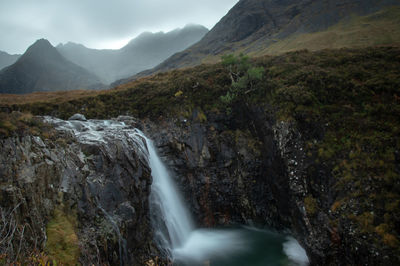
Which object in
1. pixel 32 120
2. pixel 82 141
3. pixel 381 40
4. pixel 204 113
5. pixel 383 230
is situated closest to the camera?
pixel 383 230

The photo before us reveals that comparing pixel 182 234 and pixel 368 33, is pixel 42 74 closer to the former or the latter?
pixel 182 234

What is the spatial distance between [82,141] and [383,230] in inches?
658

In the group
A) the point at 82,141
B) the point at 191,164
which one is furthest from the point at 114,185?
the point at 191,164

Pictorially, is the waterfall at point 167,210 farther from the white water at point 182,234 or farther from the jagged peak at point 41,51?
the jagged peak at point 41,51

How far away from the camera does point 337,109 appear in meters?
15.9

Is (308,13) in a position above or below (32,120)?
above

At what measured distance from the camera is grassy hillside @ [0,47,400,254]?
36.9ft

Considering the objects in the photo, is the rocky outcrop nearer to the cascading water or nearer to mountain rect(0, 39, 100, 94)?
the cascading water

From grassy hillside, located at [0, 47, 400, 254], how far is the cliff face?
1.99 metres

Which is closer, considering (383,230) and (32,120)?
(383,230)

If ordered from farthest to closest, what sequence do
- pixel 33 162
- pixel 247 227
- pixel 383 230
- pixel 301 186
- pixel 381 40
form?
pixel 381 40, pixel 247 227, pixel 301 186, pixel 383 230, pixel 33 162

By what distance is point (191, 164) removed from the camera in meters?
20.2

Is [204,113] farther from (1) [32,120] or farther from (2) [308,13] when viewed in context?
(2) [308,13]

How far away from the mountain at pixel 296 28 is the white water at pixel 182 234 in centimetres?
3898
